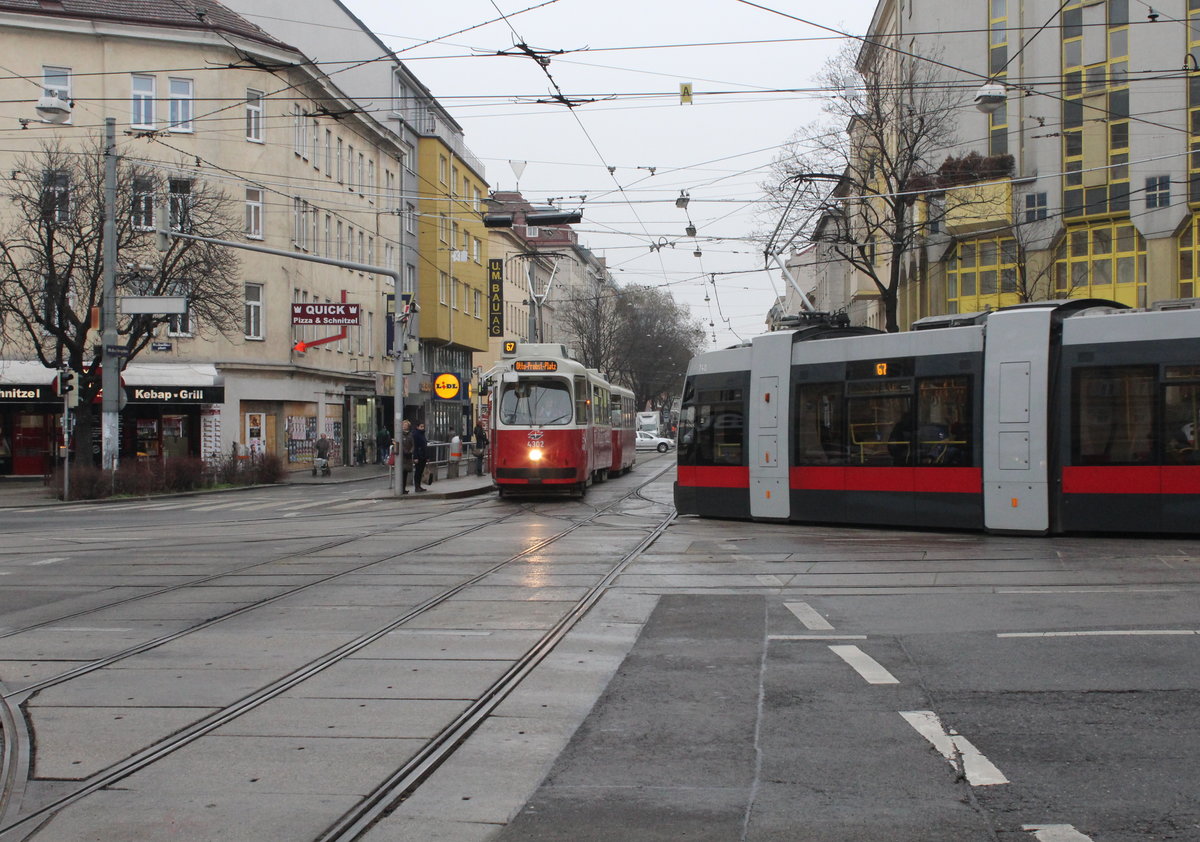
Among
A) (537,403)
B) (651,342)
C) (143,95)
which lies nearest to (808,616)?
(537,403)

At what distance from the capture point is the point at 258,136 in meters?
43.1

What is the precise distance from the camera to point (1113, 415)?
53.4ft

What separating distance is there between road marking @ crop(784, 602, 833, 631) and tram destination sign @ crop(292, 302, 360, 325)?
3105 cm

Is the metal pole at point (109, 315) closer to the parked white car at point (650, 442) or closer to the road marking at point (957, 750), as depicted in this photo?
the road marking at point (957, 750)

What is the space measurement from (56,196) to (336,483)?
12.0 m

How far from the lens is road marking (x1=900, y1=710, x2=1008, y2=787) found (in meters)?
5.54

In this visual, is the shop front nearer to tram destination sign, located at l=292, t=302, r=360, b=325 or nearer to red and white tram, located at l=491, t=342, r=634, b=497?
tram destination sign, located at l=292, t=302, r=360, b=325

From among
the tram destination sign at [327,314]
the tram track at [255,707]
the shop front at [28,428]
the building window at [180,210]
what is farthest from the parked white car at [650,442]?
the tram track at [255,707]

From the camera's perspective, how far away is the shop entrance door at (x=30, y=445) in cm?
4084

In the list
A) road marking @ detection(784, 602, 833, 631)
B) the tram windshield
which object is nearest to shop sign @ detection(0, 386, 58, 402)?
the tram windshield

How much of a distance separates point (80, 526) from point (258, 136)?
974 inches

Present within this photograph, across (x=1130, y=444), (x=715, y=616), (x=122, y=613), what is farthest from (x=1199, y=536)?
(x=122, y=613)

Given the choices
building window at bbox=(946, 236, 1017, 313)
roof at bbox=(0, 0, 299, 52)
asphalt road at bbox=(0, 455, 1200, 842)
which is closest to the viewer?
asphalt road at bbox=(0, 455, 1200, 842)

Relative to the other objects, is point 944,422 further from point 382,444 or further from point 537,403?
point 382,444
